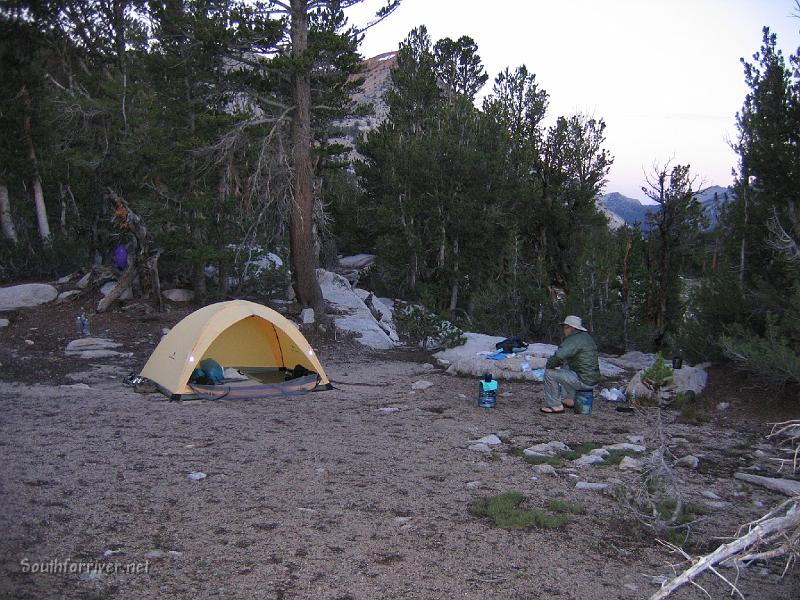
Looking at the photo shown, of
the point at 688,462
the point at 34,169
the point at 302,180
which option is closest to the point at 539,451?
the point at 688,462

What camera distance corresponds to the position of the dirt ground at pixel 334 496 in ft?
13.0

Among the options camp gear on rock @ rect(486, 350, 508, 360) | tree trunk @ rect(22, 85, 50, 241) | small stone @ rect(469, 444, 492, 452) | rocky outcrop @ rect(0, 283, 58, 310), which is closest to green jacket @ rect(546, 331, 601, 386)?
small stone @ rect(469, 444, 492, 452)

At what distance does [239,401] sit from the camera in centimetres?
932

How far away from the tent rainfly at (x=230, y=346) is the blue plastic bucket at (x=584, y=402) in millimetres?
3770

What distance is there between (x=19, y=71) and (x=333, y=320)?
1426 cm

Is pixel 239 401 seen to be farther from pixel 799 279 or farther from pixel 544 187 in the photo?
pixel 544 187

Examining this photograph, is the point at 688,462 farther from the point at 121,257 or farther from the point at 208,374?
the point at 121,257

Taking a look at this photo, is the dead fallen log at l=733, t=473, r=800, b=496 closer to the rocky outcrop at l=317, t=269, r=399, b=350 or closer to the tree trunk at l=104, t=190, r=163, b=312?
the rocky outcrop at l=317, t=269, r=399, b=350

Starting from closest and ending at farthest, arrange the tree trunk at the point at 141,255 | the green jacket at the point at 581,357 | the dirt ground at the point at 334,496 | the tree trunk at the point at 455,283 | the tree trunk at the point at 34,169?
the dirt ground at the point at 334,496
the green jacket at the point at 581,357
the tree trunk at the point at 141,255
the tree trunk at the point at 34,169
the tree trunk at the point at 455,283

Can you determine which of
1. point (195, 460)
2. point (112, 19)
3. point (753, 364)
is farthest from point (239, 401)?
point (112, 19)

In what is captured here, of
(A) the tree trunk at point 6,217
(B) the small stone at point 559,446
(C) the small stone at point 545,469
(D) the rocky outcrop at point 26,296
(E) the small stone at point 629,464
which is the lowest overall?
(B) the small stone at point 559,446

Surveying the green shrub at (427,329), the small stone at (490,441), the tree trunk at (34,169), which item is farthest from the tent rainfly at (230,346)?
the tree trunk at (34,169)

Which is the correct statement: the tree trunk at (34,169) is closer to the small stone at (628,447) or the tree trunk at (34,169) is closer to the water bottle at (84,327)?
the water bottle at (84,327)

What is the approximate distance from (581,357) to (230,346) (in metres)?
5.76
